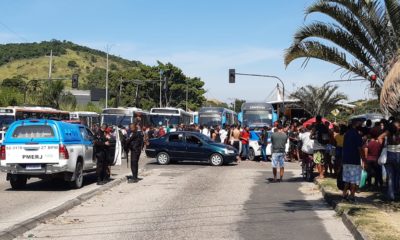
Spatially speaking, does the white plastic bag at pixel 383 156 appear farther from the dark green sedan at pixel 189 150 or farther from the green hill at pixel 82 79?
the green hill at pixel 82 79

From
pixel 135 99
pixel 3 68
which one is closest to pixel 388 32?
pixel 135 99

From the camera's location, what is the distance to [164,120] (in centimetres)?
4288

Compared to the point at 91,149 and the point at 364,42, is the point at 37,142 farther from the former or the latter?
the point at 364,42

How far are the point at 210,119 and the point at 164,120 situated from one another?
3.50 m

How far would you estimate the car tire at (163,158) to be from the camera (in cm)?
2539

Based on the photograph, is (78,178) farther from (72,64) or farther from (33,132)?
(72,64)

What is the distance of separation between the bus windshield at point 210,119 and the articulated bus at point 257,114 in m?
4.64

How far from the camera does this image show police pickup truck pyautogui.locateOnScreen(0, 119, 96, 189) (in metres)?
14.7

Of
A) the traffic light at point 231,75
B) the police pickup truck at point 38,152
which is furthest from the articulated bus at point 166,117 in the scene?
the police pickup truck at point 38,152

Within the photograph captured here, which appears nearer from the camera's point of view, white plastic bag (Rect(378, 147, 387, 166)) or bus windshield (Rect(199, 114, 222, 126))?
white plastic bag (Rect(378, 147, 387, 166))

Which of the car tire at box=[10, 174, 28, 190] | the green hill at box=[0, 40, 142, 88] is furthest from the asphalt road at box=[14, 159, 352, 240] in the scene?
the green hill at box=[0, 40, 142, 88]

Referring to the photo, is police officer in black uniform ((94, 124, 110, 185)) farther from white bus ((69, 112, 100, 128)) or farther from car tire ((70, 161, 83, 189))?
white bus ((69, 112, 100, 128))

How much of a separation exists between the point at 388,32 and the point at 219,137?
17.4 meters

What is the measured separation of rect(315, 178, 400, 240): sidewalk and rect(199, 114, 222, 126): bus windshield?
28.5m
